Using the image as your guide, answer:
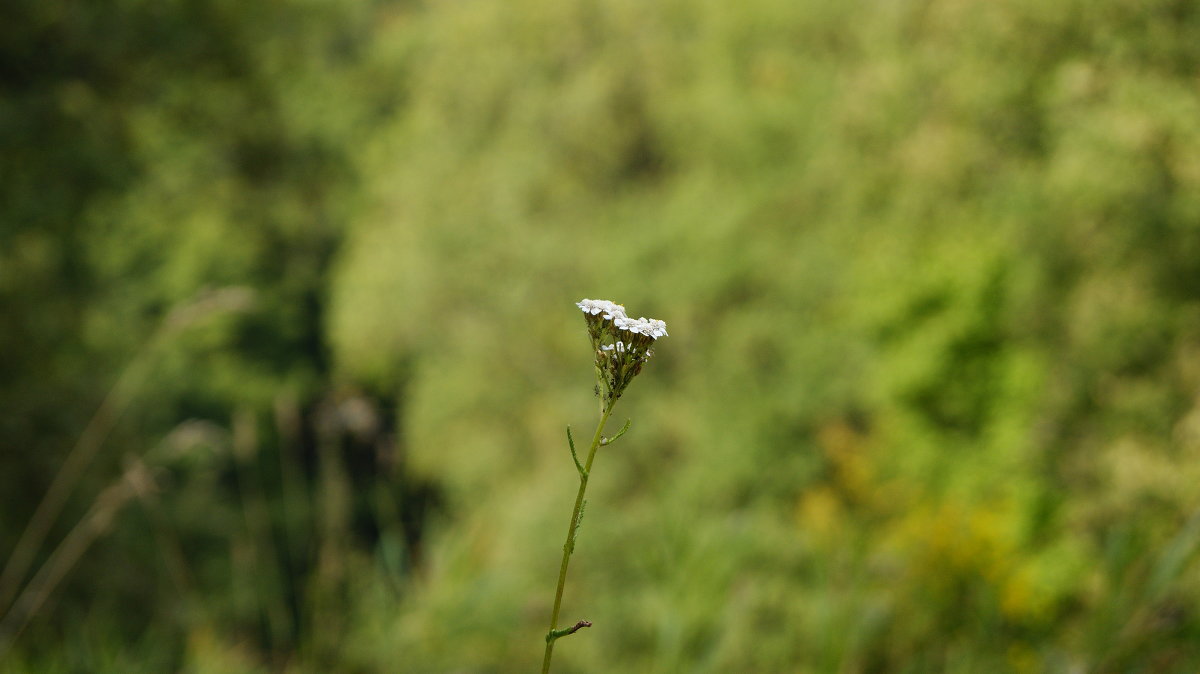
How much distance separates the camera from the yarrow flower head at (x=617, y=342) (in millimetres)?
916

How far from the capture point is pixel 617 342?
96 centimetres

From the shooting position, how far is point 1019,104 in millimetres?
8305

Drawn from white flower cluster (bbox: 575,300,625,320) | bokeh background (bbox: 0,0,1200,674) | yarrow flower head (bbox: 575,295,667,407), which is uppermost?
bokeh background (bbox: 0,0,1200,674)

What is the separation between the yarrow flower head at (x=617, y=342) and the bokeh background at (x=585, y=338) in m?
1.00

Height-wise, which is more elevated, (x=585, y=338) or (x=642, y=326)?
(x=585, y=338)

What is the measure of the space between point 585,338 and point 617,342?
995mm

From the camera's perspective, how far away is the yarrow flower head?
916 mm

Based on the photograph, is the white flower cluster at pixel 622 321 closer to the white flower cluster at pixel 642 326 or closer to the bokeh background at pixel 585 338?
the white flower cluster at pixel 642 326

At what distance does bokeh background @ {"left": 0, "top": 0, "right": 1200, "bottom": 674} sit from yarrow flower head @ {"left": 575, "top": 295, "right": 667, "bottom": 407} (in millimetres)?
1005

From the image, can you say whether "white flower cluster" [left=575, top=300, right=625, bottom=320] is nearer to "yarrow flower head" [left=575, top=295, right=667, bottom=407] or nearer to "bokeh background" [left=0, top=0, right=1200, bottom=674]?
"yarrow flower head" [left=575, top=295, right=667, bottom=407]

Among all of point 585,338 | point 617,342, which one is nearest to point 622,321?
point 617,342

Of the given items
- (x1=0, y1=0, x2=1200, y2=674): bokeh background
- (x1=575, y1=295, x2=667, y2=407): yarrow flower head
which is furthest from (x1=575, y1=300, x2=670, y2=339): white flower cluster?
(x1=0, y1=0, x2=1200, y2=674): bokeh background

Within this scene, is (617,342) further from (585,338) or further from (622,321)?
(585,338)

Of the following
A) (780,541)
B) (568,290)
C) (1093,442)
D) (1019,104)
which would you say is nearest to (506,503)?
(568,290)
